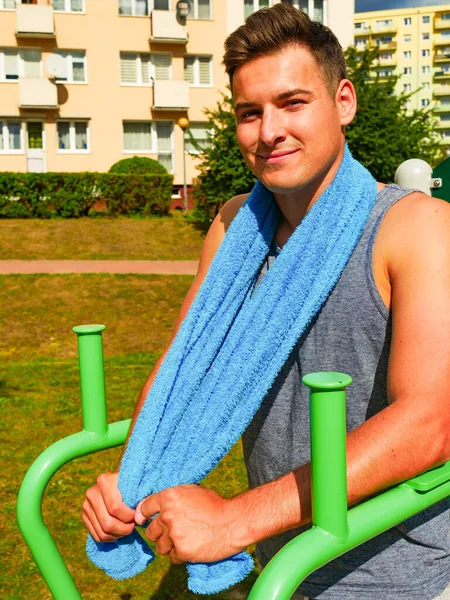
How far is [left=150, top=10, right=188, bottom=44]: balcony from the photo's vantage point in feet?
77.6

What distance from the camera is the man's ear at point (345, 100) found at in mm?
1575

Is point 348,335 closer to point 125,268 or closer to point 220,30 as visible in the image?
point 125,268

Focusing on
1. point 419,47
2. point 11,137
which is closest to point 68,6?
point 11,137

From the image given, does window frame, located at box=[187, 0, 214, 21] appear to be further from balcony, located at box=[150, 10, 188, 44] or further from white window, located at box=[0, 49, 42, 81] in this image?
white window, located at box=[0, 49, 42, 81]

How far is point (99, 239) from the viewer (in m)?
14.7

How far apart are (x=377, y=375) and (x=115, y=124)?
23841 mm

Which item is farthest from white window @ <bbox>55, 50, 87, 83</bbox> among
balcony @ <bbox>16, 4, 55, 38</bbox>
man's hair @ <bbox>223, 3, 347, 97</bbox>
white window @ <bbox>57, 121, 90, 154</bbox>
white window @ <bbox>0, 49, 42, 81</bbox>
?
man's hair @ <bbox>223, 3, 347, 97</bbox>

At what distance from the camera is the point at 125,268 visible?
12.0m

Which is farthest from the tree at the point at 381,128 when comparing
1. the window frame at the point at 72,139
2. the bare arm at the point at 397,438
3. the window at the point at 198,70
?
the bare arm at the point at 397,438

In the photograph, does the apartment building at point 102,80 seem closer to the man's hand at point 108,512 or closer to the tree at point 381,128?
the tree at point 381,128

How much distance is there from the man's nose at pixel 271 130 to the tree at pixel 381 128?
47.4 ft

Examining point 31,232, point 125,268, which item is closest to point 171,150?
point 31,232

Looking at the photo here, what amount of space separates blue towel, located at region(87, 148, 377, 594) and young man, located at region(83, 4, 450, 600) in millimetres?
45

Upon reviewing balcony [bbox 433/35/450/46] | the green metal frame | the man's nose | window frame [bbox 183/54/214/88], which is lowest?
→ the green metal frame
